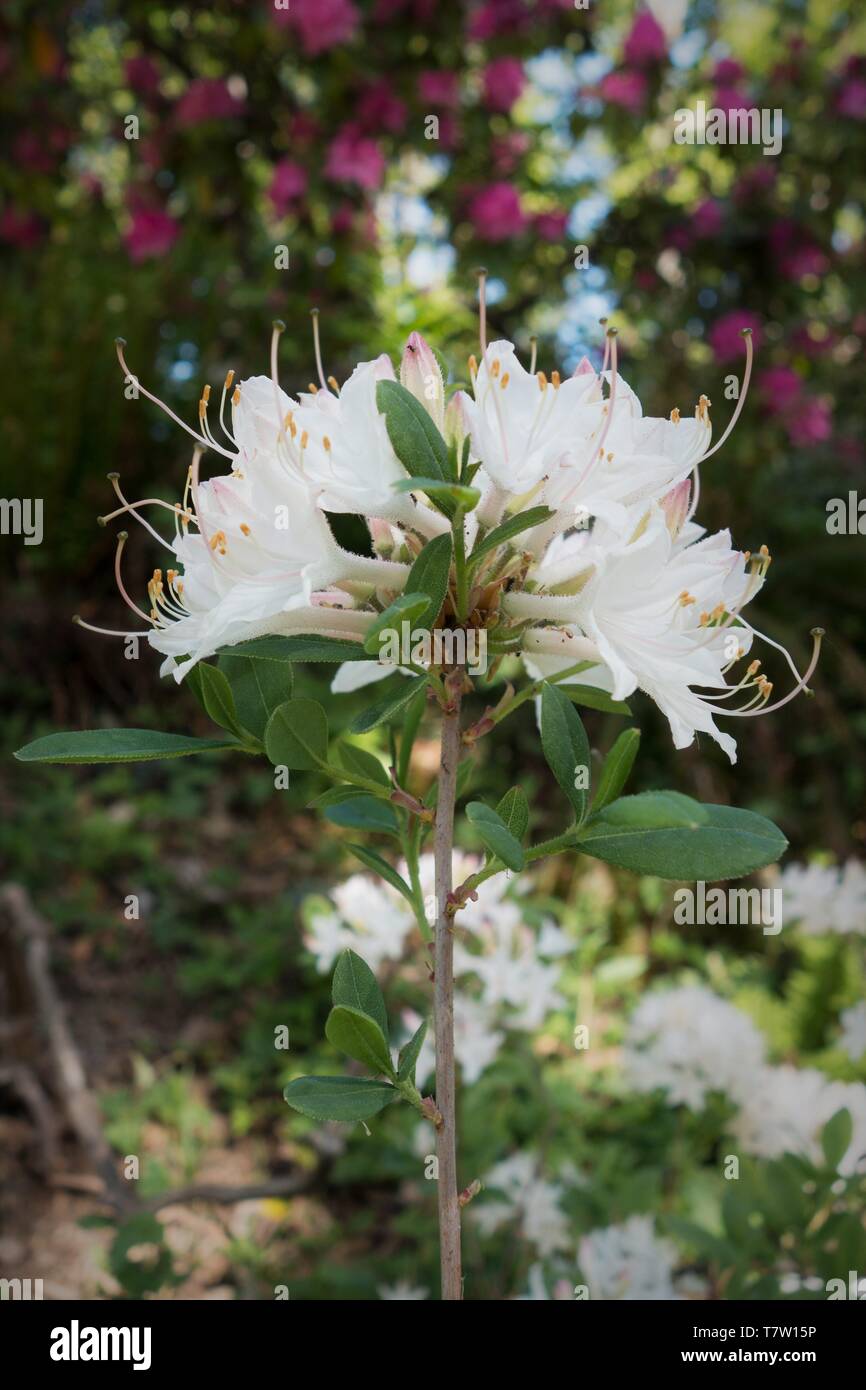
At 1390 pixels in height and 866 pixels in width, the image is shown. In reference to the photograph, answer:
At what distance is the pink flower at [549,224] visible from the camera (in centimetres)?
261

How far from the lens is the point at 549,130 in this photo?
2.78m

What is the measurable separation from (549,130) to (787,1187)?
8.20ft

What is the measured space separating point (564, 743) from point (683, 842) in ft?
0.24

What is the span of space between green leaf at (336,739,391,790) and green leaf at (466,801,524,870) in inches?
4.3

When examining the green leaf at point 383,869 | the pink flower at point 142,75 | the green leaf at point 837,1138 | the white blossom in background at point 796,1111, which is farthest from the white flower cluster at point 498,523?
the pink flower at point 142,75

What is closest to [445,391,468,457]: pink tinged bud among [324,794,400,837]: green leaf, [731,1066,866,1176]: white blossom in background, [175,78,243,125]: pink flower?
[324,794,400,837]: green leaf

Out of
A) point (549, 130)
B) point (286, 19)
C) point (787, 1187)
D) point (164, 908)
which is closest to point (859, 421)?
point (549, 130)

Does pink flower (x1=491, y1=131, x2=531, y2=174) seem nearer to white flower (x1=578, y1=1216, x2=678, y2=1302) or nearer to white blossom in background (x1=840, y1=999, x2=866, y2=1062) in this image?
white blossom in background (x1=840, y1=999, x2=866, y2=1062)

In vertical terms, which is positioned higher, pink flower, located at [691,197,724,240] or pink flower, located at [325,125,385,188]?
pink flower, located at [325,125,385,188]

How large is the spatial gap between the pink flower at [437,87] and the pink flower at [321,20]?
179mm

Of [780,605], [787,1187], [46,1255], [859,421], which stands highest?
[859,421]

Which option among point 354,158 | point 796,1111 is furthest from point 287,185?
point 796,1111

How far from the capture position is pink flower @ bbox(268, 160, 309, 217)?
2.65 m
